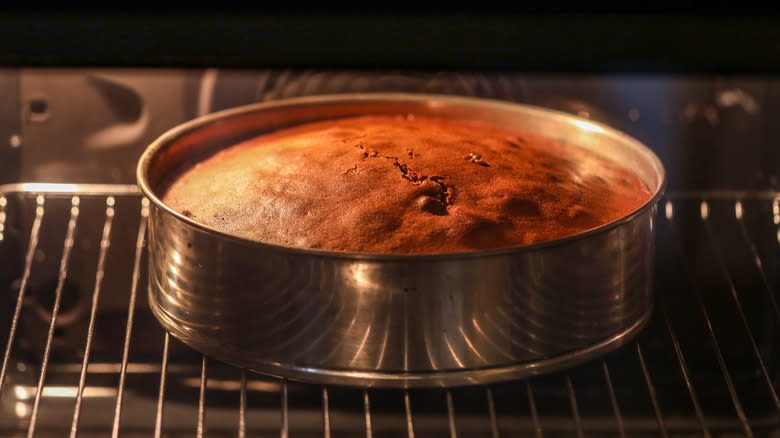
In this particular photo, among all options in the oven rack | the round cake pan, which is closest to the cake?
the round cake pan

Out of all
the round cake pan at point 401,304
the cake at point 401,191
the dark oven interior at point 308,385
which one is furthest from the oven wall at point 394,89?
the round cake pan at point 401,304

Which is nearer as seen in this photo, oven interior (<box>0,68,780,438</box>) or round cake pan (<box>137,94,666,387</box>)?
round cake pan (<box>137,94,666,387</box>)

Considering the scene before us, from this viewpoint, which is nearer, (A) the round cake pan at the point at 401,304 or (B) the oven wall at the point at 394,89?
(A) the round cake pan at the point at 401,304

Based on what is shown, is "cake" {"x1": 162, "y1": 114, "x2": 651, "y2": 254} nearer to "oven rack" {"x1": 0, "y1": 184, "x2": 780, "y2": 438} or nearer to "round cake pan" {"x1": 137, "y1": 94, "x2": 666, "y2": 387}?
"round cake pan" {"x1": 137, "y1": 94, "x2": 666, "y2": 387}

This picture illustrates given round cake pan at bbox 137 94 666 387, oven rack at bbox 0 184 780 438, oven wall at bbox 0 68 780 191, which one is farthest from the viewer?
oven wall at bbox 0 68 780 191

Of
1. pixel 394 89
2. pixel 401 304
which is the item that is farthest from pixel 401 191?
pixel 394 89

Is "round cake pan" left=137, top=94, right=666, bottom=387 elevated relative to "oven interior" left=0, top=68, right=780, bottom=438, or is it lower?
elevated

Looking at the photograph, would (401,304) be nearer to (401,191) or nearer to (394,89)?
(401,191)

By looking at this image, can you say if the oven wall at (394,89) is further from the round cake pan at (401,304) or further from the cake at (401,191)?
the round cake pan at (401,304)
